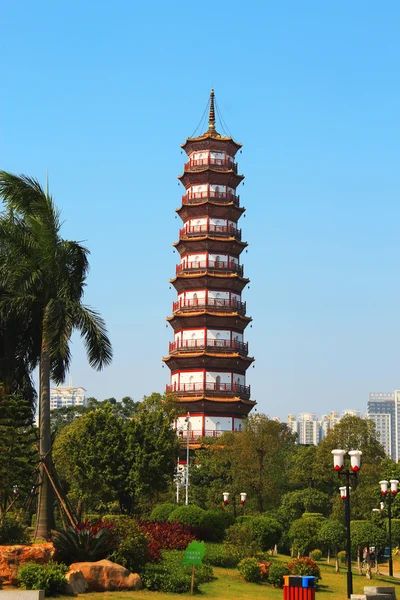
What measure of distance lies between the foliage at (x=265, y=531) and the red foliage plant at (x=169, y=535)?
277 centimetres

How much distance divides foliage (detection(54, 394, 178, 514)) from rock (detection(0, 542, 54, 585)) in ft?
71.2

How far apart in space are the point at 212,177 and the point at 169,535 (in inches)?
1859

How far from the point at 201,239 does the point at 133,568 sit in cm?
4956

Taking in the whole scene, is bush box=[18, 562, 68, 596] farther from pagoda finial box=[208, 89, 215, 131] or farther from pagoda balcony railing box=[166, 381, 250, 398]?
pagoda finial box=[208, 89, 215, 131]

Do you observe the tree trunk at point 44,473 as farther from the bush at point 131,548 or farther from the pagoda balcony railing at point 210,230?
the pagoda balcony railing at point 210,230

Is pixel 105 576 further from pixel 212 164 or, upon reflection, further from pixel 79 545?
pixel 212 164

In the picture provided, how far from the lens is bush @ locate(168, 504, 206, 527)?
3616 centimetres

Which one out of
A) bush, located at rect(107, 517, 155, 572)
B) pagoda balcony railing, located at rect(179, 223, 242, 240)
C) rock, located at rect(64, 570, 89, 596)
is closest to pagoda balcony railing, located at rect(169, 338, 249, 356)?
pagoda balcony railing, located at rect(179, 223, 242, 240)

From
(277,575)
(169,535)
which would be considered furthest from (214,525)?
(277,575)

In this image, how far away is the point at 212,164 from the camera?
75.6 metres

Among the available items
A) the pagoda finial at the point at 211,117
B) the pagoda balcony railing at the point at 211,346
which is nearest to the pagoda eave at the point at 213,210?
the pagoda finial at the point at 211,117

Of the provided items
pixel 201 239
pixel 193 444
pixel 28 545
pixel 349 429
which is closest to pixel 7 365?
pixel 28 545

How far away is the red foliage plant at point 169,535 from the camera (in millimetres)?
30734

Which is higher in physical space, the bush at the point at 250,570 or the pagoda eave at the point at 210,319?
the pagoda eave at the point at 210,319
